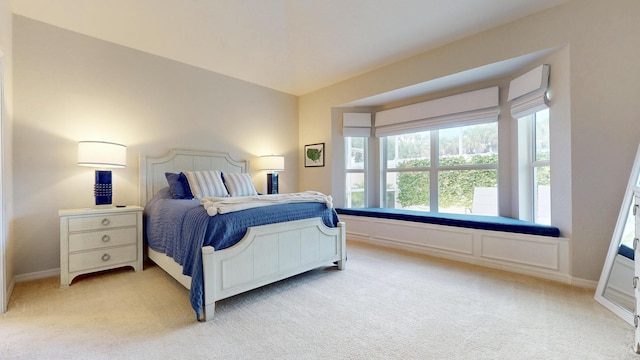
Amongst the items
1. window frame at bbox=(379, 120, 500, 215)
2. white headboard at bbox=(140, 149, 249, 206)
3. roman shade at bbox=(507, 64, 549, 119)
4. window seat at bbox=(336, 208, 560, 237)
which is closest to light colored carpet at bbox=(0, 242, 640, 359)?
window seat at bbox=(336, 208, 560, 237)

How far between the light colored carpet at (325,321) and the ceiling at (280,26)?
257cm

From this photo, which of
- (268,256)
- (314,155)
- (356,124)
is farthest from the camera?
(314,155)

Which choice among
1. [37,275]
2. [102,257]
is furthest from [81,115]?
[37,275]

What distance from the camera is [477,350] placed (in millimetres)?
1482

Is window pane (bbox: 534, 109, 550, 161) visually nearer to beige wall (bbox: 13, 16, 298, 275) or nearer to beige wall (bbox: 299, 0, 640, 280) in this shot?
beige wall (bbox: 299, 0, 640, 280)

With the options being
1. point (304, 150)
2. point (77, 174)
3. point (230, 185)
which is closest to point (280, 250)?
point (230, 185)

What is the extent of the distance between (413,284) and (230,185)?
2.34 meters

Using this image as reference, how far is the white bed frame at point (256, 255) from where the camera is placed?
190 cm

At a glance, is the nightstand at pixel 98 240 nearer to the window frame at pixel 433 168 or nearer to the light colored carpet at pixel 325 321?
the light colored carpet at pixel 325 321

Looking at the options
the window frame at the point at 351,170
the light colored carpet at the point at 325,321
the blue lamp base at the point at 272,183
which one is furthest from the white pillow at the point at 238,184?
the window frame at the point at 351,170

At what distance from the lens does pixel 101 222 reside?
2545 mm

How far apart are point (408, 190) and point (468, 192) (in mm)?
853

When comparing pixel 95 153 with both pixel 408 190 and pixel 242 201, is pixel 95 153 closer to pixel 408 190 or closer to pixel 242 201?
pixel 242 201

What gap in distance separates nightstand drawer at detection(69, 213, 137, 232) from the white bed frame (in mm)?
410
